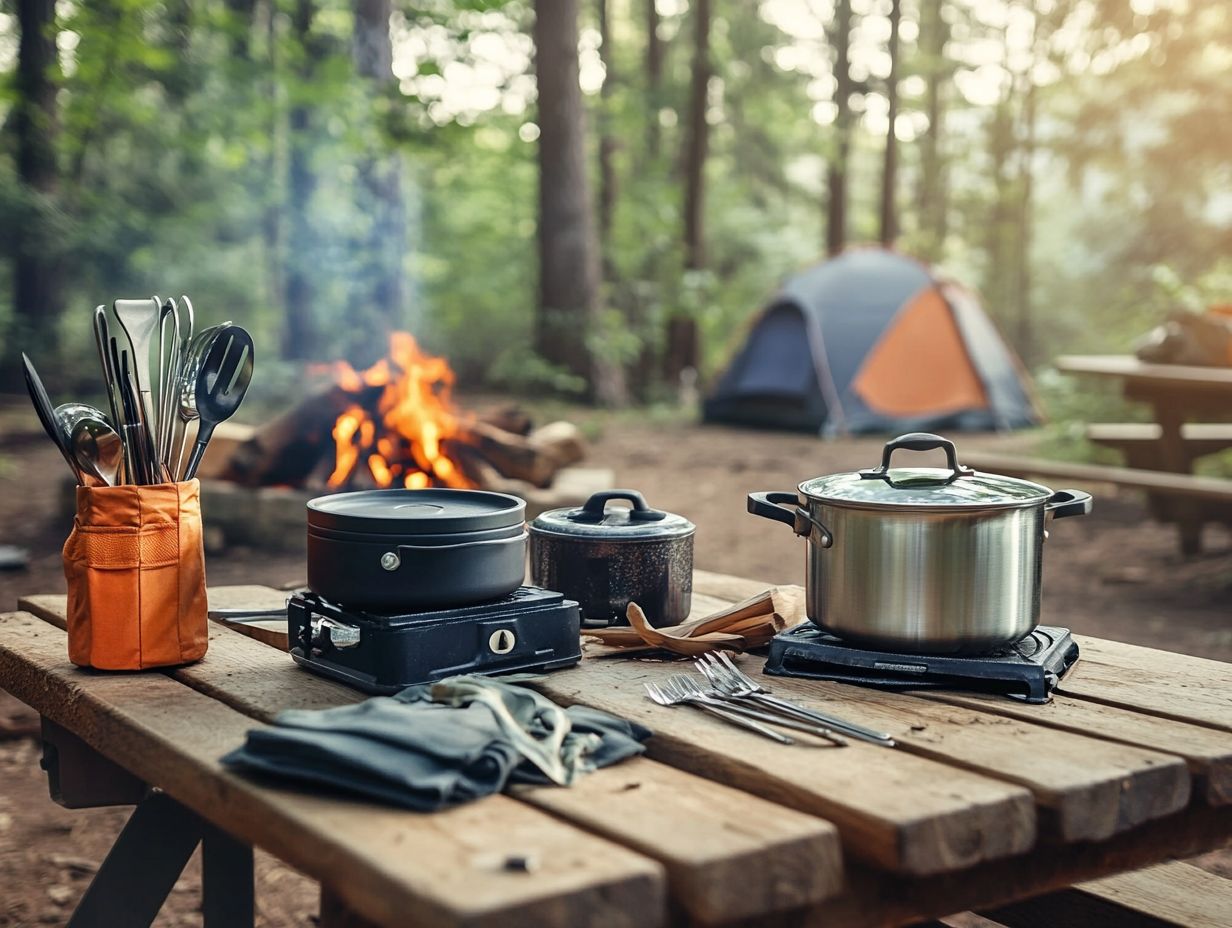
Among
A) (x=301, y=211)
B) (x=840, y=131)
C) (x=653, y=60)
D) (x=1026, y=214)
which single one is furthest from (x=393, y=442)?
(x=1026, y=214)

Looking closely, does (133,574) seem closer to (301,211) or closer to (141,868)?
(141,868)

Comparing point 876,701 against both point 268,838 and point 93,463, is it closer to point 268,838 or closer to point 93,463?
point 268,838

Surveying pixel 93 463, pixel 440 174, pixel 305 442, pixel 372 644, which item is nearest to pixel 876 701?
pixel 372 644

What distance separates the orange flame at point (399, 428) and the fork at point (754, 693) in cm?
361

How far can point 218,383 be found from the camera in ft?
6.56

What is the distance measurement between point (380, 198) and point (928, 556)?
1047 cm

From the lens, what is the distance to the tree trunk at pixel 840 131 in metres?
16.8

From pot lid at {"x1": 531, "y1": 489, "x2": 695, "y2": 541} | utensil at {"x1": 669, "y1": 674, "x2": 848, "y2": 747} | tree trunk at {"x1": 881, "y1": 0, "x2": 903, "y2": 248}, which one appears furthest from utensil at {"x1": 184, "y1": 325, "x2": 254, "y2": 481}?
tree trunk at {"x1": 881, "y1": 0, "x2": 903, "y2": 248}

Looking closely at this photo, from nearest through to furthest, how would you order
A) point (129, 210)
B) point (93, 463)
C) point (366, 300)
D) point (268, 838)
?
point (268, 838) < point (93, 463) < point (366, 300) < point (129, 210)

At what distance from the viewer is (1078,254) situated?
93.5 feet

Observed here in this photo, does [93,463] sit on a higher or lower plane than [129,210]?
lower

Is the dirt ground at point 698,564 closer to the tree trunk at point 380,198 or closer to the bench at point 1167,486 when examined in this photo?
the bench at point 1167,486

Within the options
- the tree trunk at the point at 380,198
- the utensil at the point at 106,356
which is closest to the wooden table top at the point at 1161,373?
the utensil at the point at 106,356

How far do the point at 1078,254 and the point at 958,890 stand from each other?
29200mm
